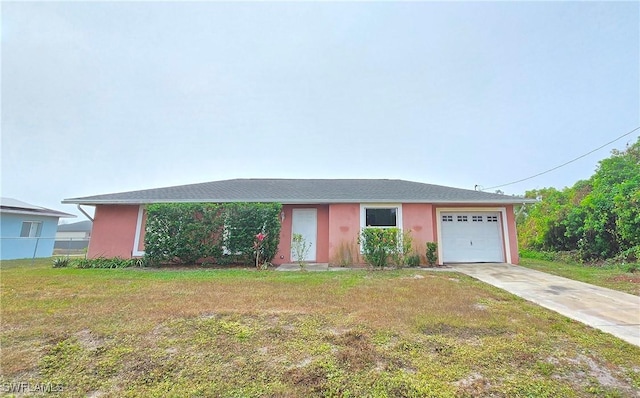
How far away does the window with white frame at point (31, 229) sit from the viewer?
47.9 ft

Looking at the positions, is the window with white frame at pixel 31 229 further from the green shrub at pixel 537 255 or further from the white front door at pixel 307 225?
the green shrub at pixel 537 255

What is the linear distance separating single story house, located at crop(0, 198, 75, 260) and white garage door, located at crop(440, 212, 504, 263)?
21.0 meters

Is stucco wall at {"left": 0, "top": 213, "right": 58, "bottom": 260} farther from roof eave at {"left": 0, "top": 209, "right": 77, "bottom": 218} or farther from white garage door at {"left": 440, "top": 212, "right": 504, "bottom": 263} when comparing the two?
white garage door at {"left": 440, "top": 212, "right": 504, "bottom": 263}

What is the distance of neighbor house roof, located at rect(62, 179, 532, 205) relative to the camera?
973 cm

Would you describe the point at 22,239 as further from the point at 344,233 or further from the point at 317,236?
the point at 344,233

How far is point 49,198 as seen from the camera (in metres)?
28.0

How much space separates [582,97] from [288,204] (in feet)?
53.1

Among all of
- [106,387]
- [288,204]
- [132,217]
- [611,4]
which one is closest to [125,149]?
[132,217]

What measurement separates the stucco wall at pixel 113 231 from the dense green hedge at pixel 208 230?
182 cm

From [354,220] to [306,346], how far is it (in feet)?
23.6

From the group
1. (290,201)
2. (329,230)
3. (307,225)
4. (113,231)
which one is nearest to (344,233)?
(329,230)

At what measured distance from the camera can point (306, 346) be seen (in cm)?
289

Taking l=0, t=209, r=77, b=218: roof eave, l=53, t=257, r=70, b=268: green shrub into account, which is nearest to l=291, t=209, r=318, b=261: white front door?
l=53, t=257, r=70, b=268: green shrub

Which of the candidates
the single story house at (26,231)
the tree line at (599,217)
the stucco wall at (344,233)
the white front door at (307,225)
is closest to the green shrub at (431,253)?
the stucco wall at (344,233)
